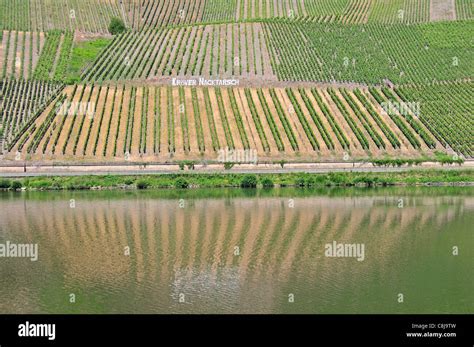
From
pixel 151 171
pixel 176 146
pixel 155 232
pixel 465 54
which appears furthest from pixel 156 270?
pixel 465 54

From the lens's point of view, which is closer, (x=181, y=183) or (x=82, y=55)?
(x=181, y=183)

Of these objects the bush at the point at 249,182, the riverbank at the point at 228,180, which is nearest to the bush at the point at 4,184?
the riverbank at the point at 228,180

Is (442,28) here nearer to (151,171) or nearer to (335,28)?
(335,28)

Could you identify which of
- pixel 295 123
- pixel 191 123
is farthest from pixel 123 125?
pixel 295 123

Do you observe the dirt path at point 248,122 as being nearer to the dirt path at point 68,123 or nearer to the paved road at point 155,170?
the paved road at point 155,170

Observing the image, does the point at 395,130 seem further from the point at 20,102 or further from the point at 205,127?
the point at 20,102

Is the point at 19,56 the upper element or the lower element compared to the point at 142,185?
upper
